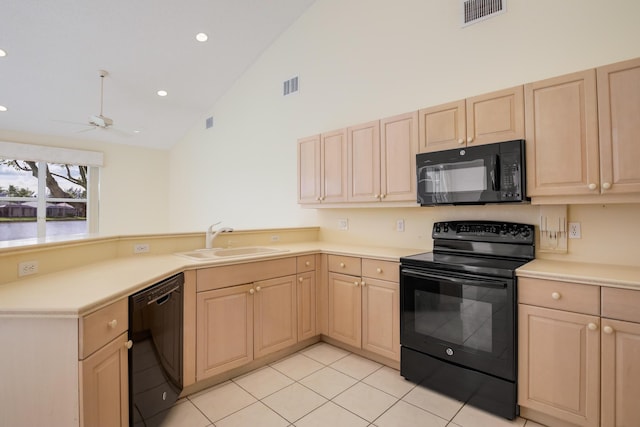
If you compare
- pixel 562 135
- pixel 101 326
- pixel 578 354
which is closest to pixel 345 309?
pixel 578 354

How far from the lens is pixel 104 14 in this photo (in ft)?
11.5

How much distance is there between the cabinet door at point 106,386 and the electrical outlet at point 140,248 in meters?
1.17

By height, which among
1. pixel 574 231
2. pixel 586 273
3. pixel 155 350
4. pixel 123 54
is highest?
pixel 123 54

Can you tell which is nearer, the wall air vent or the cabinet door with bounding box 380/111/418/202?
the cabinet door with bounding box 380/111/418/202

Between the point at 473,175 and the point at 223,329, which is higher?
the point at 473,175

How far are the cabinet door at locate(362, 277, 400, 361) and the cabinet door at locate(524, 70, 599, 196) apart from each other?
1238 mm

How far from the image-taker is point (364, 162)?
300cm

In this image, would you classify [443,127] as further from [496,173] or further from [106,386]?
[106,386]

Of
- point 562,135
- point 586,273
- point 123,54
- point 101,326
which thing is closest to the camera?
point 101,326

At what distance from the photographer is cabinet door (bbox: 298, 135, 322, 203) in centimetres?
341

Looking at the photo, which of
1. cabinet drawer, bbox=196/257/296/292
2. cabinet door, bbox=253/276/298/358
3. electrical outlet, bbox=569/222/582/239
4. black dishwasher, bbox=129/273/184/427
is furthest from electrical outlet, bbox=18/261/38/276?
electrical outlet, bbox=569/222/582/239

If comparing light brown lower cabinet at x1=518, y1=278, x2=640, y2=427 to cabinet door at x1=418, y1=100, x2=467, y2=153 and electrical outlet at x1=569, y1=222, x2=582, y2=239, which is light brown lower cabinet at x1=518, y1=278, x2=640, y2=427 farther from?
cabinet door at x1=418, y1=100, x2=467, y2=153

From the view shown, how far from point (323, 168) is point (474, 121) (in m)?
1.51

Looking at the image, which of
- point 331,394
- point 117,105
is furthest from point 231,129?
point 331,394
